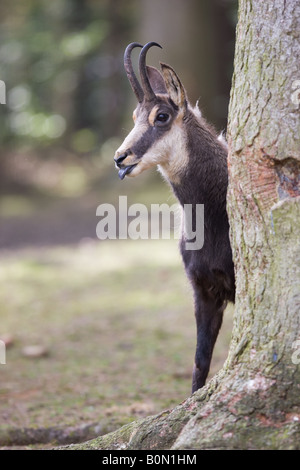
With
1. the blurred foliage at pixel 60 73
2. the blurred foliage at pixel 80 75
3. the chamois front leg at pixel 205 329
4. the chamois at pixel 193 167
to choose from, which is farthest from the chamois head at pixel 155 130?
the blurred foliage at pixel 60 73

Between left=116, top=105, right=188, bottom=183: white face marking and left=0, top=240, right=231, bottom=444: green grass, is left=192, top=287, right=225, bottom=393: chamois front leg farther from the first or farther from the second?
left=116, top=105, right=188, bottom=183: white face marking

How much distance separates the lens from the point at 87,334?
705cm

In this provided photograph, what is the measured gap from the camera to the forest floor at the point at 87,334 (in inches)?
195

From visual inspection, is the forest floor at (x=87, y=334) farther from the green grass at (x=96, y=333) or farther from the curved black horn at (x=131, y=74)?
the curved black horn at (x=131, y=74)

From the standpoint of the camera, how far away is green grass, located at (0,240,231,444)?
5.15 metres

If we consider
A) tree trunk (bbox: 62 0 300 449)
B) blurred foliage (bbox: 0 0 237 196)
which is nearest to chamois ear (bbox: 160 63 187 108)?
tree trunk (bbox: 62 0 300 449)

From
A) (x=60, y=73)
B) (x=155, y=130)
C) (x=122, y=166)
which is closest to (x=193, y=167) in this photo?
(x=155, y=130)

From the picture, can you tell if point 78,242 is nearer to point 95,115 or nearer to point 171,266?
point 171,266

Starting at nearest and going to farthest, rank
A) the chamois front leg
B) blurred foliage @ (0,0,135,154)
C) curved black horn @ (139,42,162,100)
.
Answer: curved black horn @ (139,42,162,100) < the chamois front leg < blurred foliage @ (0,0,135,154)

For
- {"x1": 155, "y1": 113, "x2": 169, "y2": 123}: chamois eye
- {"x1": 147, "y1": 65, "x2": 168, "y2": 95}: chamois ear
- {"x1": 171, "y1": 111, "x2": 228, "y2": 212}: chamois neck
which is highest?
{"x1": 147, "y1": 65, "x2": 168, "y2": 95}: chamois ear

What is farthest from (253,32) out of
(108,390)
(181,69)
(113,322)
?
(181,69)

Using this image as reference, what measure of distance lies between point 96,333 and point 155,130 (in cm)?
319

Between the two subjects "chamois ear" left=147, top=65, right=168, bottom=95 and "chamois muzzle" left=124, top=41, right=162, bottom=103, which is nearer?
"chamois muzzle" left=124, top=41, right=162, bottom=103

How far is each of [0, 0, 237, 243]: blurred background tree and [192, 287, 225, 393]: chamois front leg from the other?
27.5 ft
